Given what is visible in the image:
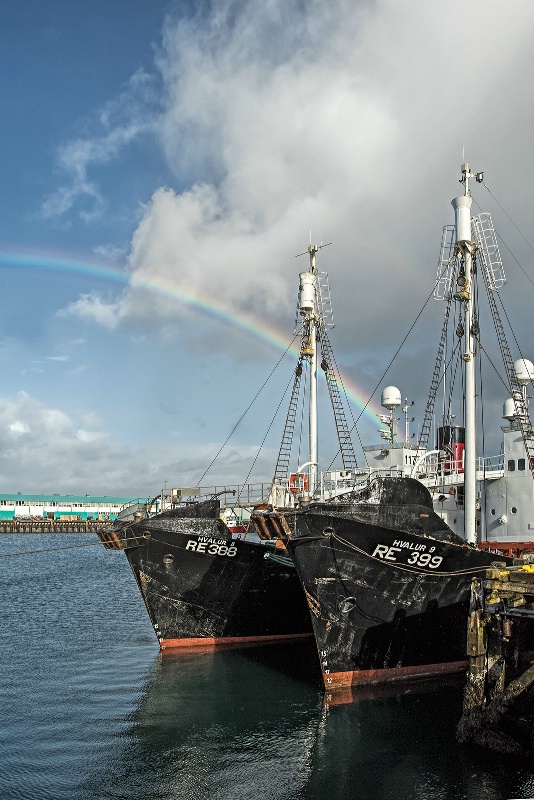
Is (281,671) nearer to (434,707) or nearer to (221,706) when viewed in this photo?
(221,706)

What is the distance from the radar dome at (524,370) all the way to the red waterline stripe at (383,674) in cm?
1336

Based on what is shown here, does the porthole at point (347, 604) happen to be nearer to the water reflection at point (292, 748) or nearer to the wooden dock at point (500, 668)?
the water reflection at point (292, 748)

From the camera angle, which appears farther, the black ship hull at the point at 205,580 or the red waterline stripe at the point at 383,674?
the black ship hull at the point at 205,580

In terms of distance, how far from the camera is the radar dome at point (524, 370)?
31125mm

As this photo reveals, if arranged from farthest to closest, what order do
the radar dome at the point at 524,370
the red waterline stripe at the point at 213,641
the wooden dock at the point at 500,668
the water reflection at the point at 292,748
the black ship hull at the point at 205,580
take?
the radar dome at the point at 524,370 → the red waterline stripe at the point at 213,641 → the black ship hull at the point at 205,580 → the wooden dock at the point at 500,668 → the water reflection at the point at 292,748

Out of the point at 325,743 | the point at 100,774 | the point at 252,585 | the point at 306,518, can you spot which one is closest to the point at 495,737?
the point at 325,743

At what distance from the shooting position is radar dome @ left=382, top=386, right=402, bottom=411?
116ft

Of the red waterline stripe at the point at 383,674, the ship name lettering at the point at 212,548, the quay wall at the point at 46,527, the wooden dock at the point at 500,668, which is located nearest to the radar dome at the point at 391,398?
the ship name lettering at the point at 212,548

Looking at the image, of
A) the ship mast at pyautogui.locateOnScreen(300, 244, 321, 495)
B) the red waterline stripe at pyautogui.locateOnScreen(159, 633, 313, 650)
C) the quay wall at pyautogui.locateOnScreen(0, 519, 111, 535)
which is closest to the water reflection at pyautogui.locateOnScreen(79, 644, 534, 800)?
the red waterline stripe at pyautogui.locateOnScreen(159, 633, 313, 650)

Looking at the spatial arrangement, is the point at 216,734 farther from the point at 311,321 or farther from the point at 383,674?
the point at 311,321

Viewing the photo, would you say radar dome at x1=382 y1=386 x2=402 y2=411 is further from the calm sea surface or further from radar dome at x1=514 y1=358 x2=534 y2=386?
the calm sea surface

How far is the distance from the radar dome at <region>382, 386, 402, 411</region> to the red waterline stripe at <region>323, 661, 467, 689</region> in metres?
14.5

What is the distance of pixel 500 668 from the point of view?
53.8 feet

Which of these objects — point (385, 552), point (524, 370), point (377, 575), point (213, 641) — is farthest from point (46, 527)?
point (385, 552)
